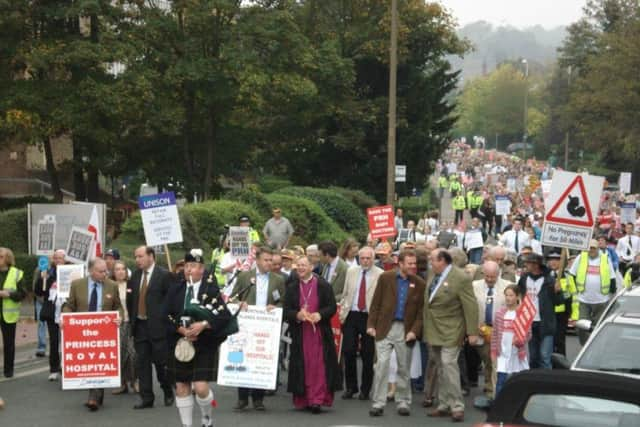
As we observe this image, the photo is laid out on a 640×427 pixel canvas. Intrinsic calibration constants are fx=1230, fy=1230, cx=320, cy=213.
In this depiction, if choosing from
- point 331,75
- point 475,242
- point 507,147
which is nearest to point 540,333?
point 475,242

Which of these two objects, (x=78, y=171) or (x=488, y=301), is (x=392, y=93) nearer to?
(x=78, y=171)

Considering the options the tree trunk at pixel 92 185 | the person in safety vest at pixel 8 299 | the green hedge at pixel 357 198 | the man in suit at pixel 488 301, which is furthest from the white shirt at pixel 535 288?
the green hedge at pixel 357 198

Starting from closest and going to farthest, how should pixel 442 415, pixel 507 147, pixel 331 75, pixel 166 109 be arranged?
pixel 442 415 < pixel 166 109 < pixel 331 75 < pixel 507 147

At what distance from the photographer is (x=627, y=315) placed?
10914 millimetres

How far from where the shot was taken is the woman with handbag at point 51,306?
1543 centimetres

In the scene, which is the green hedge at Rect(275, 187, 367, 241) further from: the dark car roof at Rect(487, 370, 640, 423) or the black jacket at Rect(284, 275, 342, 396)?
the dark car roof at Rect(487, 370, 640, 423)

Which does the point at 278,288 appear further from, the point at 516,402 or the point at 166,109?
the point at 166,109

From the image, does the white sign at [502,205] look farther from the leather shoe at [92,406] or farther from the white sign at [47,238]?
the leather shoe at [92,406]

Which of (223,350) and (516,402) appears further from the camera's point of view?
(223,350)

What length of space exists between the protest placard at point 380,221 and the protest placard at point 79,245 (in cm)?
816

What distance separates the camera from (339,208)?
38031mm

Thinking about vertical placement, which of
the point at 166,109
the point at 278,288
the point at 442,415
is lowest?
the point at 442,415

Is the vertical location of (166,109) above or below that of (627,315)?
above

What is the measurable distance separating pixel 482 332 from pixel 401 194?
131ft
